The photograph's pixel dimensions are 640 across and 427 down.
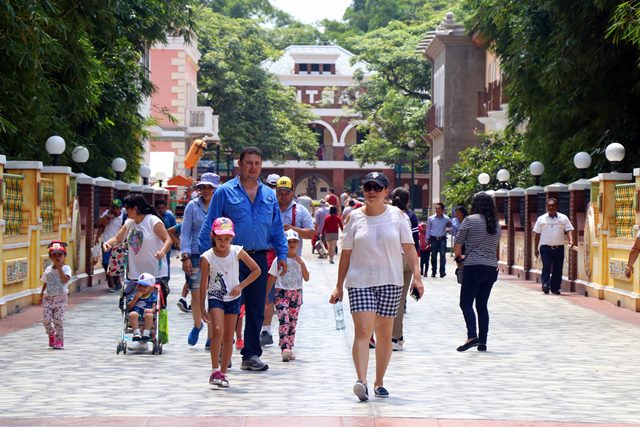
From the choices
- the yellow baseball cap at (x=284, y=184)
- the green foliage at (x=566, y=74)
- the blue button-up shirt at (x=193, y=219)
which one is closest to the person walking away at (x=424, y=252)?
the green foliage at (x=566, y=74)

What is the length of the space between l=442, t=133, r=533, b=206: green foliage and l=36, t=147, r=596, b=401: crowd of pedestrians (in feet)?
75.7

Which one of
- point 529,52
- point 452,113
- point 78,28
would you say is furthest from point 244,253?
point 452,113

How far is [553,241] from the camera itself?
24656 mm

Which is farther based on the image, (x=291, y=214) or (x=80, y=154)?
(x=80, y=154)

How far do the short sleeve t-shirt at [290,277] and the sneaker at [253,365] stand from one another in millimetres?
1792

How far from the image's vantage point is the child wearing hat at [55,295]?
14180mm

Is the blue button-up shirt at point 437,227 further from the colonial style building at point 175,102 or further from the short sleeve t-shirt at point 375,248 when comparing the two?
the colonial style building at point 175,102

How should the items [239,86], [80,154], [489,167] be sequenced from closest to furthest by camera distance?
1. [80,154]
2. [489,167]
3. [239,86]

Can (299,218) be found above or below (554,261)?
above

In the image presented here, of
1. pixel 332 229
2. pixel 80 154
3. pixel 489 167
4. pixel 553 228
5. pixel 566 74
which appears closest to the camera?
pixel 553 228

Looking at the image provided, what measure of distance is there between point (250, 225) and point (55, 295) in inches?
127

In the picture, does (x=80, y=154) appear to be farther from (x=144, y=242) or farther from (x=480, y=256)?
(x=480, y=256)

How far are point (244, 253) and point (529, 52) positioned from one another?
18.3m

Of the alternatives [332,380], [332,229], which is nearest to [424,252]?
[332,229]
